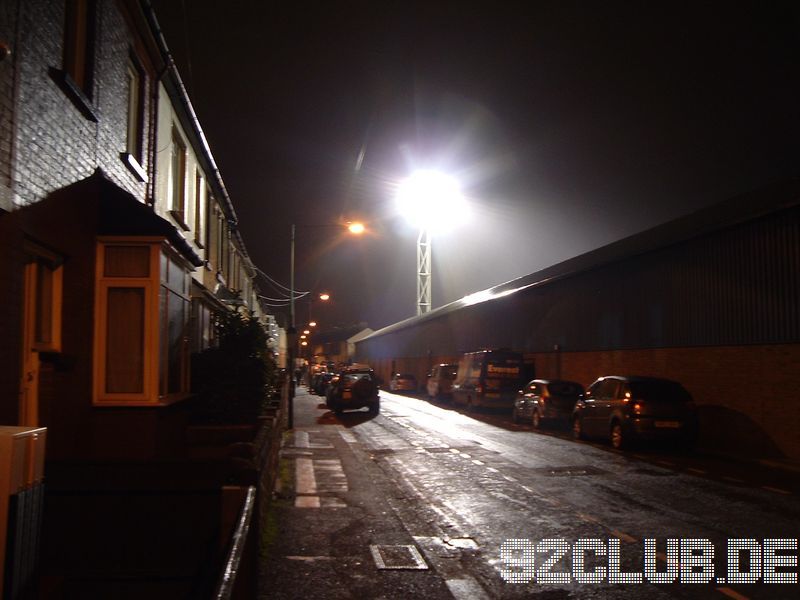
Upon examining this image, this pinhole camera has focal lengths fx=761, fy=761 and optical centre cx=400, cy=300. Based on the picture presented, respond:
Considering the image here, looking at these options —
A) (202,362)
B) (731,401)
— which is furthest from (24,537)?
(731,401)

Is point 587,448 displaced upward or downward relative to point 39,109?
downward

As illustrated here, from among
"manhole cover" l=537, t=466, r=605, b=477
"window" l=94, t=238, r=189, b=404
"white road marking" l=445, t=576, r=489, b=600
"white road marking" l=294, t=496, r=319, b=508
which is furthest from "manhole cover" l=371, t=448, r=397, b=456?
"white road marking" l=445, t=576, r=489, b=600

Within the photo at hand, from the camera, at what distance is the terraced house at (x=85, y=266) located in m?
6.25

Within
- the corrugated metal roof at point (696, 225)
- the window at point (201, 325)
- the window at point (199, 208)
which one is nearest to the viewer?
the window at point (201, 325)

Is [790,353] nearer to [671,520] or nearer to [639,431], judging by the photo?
[639,431]

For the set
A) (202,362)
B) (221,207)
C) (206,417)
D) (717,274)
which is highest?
(221,207)

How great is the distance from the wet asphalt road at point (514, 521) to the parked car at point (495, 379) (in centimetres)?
1251

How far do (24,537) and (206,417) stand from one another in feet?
A: 24.9

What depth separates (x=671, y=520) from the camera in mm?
9062

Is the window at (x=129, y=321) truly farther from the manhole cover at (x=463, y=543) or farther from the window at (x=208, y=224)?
the window at (x=208, y=224)

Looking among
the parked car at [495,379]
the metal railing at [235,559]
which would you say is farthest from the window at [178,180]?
the parked car at [495,379]

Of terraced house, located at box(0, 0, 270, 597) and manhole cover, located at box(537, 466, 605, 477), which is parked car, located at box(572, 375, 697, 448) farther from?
terraced house, located at box(0, 0, 270, 597)

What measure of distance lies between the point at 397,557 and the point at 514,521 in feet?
6.90

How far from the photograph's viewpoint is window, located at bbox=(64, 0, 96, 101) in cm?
837
